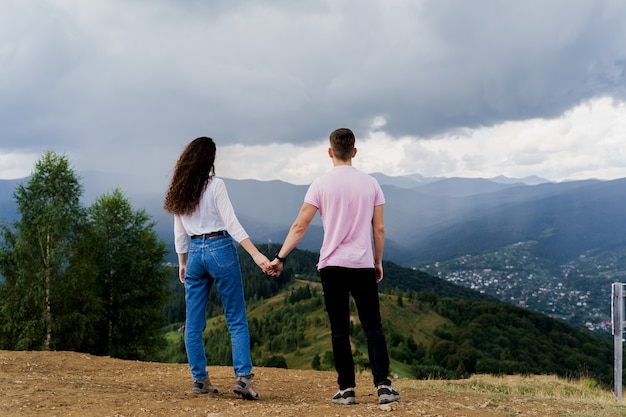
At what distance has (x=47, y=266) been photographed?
2591 cm

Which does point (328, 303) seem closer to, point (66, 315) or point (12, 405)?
point (12, 405)

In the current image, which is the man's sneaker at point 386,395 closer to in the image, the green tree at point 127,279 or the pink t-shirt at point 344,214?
the pink t-shirt at point 344,214

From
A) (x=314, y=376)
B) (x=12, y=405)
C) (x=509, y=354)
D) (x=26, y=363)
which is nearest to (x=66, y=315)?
(x=26, y=363)

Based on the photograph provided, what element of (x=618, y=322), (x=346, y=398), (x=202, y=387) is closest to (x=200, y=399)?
(x=202, y=387)

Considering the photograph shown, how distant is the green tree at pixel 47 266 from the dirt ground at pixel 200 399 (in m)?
15.5

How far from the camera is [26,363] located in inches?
428

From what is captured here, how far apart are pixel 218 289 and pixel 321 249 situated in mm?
1474

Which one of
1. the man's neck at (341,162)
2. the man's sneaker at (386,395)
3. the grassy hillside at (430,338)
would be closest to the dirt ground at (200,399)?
the man's sneaker at (386,395)

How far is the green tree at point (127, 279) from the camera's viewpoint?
28.2 meters

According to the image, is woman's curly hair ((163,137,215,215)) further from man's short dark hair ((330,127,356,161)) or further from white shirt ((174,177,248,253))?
man's short dark hair ((330,127,356,161))

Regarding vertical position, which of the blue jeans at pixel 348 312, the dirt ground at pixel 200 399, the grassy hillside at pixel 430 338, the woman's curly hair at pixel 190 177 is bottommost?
the grassy hillside at pixel 430 338

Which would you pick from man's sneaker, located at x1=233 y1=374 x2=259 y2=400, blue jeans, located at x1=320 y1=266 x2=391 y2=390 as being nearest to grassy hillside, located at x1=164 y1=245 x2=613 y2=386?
man's sneaker, located at x1=233 y1=374 x2=259 y2=400

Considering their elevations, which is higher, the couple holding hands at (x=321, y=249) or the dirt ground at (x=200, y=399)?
the couple holding hands at (x=321, y=249)

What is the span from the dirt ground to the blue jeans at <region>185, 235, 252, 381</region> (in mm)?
634
